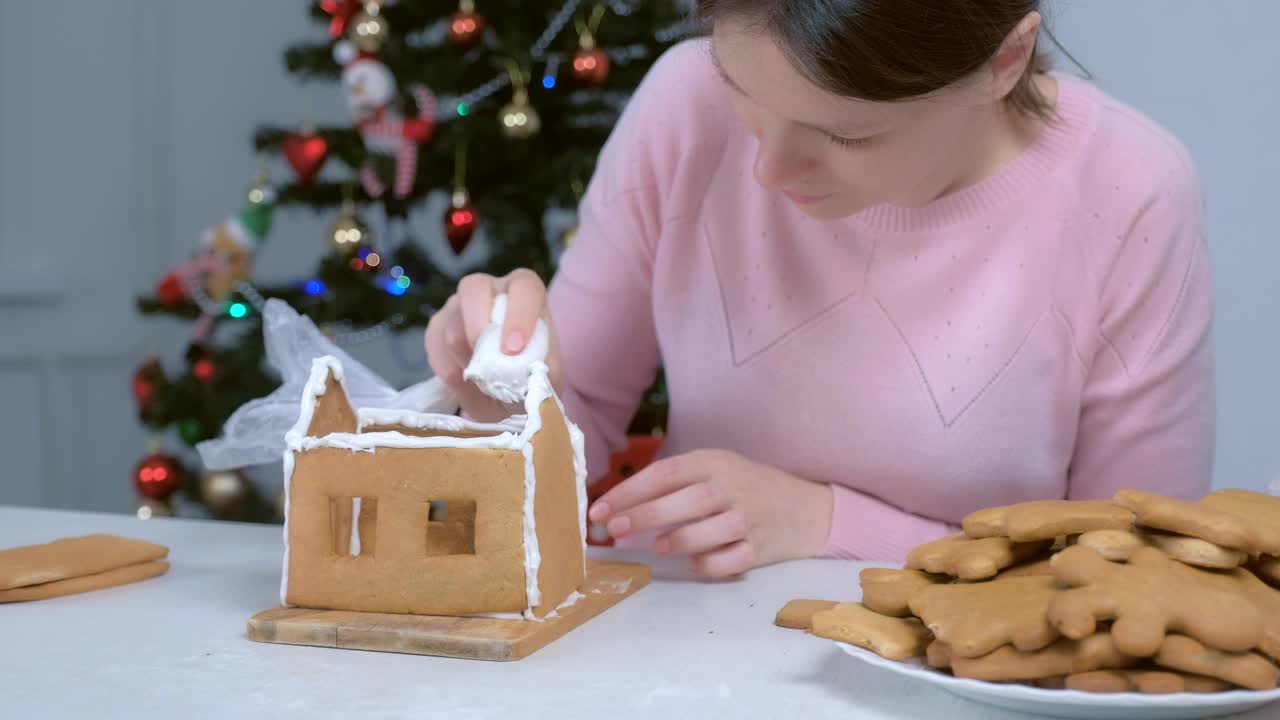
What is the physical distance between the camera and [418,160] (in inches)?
91.9

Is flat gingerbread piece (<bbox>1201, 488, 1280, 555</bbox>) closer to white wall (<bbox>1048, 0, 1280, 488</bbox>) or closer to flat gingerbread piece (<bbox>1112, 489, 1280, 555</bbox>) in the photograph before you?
flat gingerbread piece (<bbox>1112, 489, 1280, 555</bbox>)

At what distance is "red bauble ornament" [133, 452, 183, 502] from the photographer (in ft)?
8.29

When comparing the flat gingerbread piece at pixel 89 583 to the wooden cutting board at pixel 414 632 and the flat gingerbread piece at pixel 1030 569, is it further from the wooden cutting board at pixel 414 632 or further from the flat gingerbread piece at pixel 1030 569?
the flat gingerbread piece at pixel 1030 569

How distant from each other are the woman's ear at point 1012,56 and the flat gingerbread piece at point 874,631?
0.49 metres

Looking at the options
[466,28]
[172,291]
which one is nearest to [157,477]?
[172,291]

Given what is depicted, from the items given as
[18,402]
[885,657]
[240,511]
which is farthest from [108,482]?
[885,657]

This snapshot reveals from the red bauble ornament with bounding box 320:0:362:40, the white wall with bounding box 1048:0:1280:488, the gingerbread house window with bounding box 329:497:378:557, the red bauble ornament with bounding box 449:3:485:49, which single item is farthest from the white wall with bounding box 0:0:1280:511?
the gingerbread house window with bounding box 329:497:378:557

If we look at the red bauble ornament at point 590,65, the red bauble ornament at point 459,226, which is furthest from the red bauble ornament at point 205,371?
the red bauble ornament at point 590,65

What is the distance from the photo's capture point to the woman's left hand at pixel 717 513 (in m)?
0.98

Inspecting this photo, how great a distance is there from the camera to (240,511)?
8.42ft

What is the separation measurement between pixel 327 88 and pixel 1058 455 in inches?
109

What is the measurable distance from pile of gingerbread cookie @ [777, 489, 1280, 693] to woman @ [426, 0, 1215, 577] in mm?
340

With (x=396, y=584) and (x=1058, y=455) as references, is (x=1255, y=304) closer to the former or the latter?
(x=1058, y=455)

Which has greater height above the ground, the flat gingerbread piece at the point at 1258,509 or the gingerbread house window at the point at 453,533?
the flat gingerbread piece at the point at 1258,509
